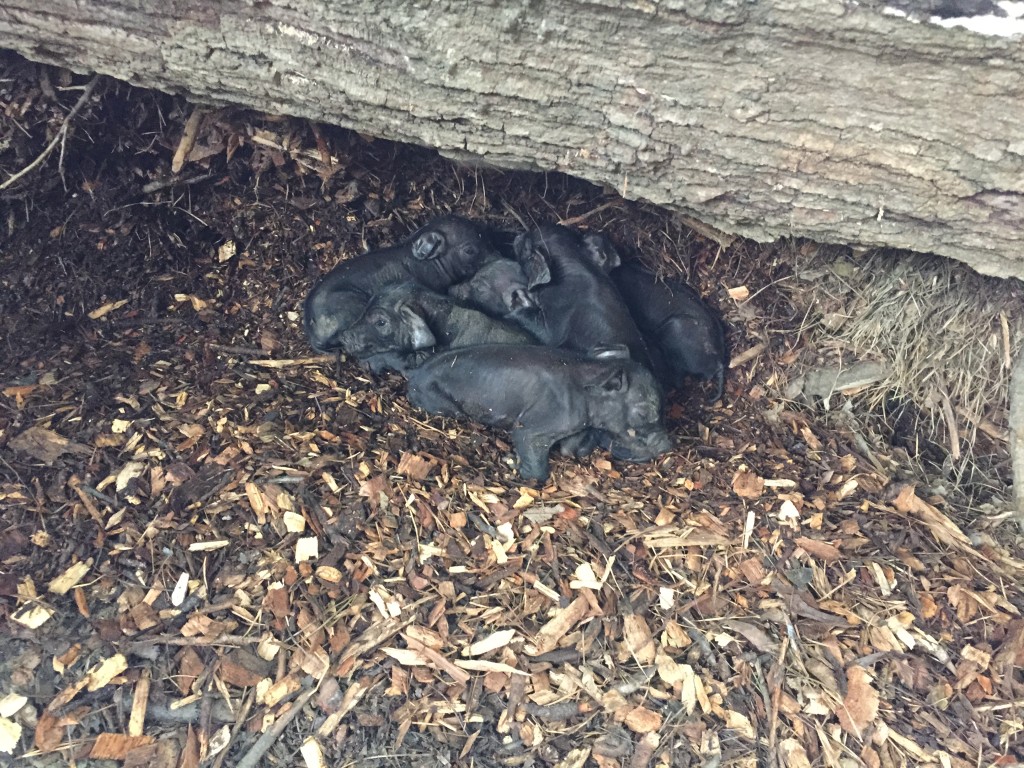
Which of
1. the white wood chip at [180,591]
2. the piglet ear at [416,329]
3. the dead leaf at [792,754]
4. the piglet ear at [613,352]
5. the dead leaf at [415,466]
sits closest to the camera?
the dead leaf at [792,754]

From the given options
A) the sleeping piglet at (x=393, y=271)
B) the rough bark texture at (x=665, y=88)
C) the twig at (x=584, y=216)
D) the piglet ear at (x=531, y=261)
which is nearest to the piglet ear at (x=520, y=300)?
the piglet ear at (x=531, y=261)

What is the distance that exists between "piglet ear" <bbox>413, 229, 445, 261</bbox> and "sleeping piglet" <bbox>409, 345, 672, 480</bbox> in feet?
2.74

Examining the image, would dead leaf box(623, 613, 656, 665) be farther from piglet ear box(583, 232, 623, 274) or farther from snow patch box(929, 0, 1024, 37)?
snow patch box(929, 0, 1024, 37)

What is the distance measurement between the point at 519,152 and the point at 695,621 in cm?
233

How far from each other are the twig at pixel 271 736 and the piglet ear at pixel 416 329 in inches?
79.4

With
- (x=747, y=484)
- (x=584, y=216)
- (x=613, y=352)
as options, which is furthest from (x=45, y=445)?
(x=747, y=484)

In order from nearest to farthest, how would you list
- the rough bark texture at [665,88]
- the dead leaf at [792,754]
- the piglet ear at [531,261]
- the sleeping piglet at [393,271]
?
the rough bark texture at [665,88] → the dead leaf at [792,754] → the sleeping piglet at [393,271] → the piglet ear at [531,261]

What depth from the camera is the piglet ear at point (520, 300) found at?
15.8 feet

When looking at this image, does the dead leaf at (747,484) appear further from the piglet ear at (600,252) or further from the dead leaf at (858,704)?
the piglet ear at (600,252)

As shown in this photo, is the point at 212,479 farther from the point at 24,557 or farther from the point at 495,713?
the point at 495,713

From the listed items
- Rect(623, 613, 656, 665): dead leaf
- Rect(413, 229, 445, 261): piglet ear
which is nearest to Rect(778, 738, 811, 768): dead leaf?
Rect(623, 613, 656, 665): dead leaf

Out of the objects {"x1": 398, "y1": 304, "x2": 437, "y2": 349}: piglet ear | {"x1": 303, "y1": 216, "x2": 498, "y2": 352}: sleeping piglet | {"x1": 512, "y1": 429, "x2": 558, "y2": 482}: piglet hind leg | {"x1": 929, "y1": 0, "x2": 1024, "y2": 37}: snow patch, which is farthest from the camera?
{"x1": 303, "y1": 216, "x2": 498, "y2": 352}: sleeping piglet

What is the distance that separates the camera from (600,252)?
474 cm

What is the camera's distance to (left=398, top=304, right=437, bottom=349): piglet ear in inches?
174
